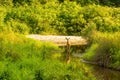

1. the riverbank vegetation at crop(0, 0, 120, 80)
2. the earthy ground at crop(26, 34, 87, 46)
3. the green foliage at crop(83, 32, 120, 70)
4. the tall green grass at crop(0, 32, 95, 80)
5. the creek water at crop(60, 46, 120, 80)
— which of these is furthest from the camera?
the earthy ground at crop(26, 34, 87, 46)

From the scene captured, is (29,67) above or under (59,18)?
above

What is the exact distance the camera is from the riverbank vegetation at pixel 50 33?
19516 mm

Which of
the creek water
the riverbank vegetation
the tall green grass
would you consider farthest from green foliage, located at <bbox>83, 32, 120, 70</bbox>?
the tall green grass

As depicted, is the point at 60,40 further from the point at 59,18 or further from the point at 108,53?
the point at 108,53

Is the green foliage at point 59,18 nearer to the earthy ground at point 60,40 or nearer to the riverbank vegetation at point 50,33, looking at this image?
the riverbank vegetation at point 50,33

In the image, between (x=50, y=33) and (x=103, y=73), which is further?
(x=50, y=33)

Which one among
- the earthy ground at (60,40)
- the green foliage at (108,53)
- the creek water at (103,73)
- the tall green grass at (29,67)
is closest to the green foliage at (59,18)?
the earthy ground at (60,40)

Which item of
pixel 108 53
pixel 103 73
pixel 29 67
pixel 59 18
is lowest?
pixel 59 18

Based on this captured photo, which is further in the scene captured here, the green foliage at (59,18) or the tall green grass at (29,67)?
the green foliage at (59,18)

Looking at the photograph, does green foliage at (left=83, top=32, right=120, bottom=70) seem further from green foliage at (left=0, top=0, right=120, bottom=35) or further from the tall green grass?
green foliage at (left=0, top=0, right=120, bottom=35)

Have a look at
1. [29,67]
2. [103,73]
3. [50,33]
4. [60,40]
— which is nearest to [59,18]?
[50,33]

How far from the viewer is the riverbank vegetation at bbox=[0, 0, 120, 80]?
19.5 m

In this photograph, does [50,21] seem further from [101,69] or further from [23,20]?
[101,69]

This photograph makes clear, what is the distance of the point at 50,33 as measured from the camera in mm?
45812
